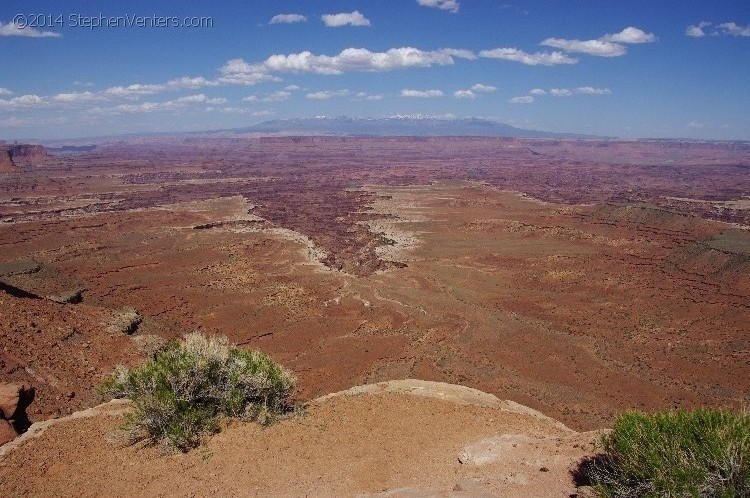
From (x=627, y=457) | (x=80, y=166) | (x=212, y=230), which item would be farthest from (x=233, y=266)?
(x=80, y=166)

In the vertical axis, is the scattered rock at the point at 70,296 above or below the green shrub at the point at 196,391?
below

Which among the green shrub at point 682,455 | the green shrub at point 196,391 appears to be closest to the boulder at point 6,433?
the green shrub at point 196,391

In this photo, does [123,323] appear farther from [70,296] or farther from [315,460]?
[315,460]

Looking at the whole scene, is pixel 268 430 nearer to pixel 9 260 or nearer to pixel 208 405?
pixel 208 405

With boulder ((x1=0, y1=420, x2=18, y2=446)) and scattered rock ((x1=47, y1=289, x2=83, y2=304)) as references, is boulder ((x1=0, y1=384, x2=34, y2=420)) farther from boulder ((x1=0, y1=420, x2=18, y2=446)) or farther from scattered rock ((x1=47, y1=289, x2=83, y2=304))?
scattered rock ((x1=47, y1=289, x2=83, y2=304))

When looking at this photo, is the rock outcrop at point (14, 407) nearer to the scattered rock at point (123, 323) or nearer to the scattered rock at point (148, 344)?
the scattered rock at point (148, 344)

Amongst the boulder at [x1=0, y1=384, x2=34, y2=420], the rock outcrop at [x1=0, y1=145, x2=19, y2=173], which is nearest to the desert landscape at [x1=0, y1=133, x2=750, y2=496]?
the boulder at [x1=0, y1=384, x2=34, y2=420]
